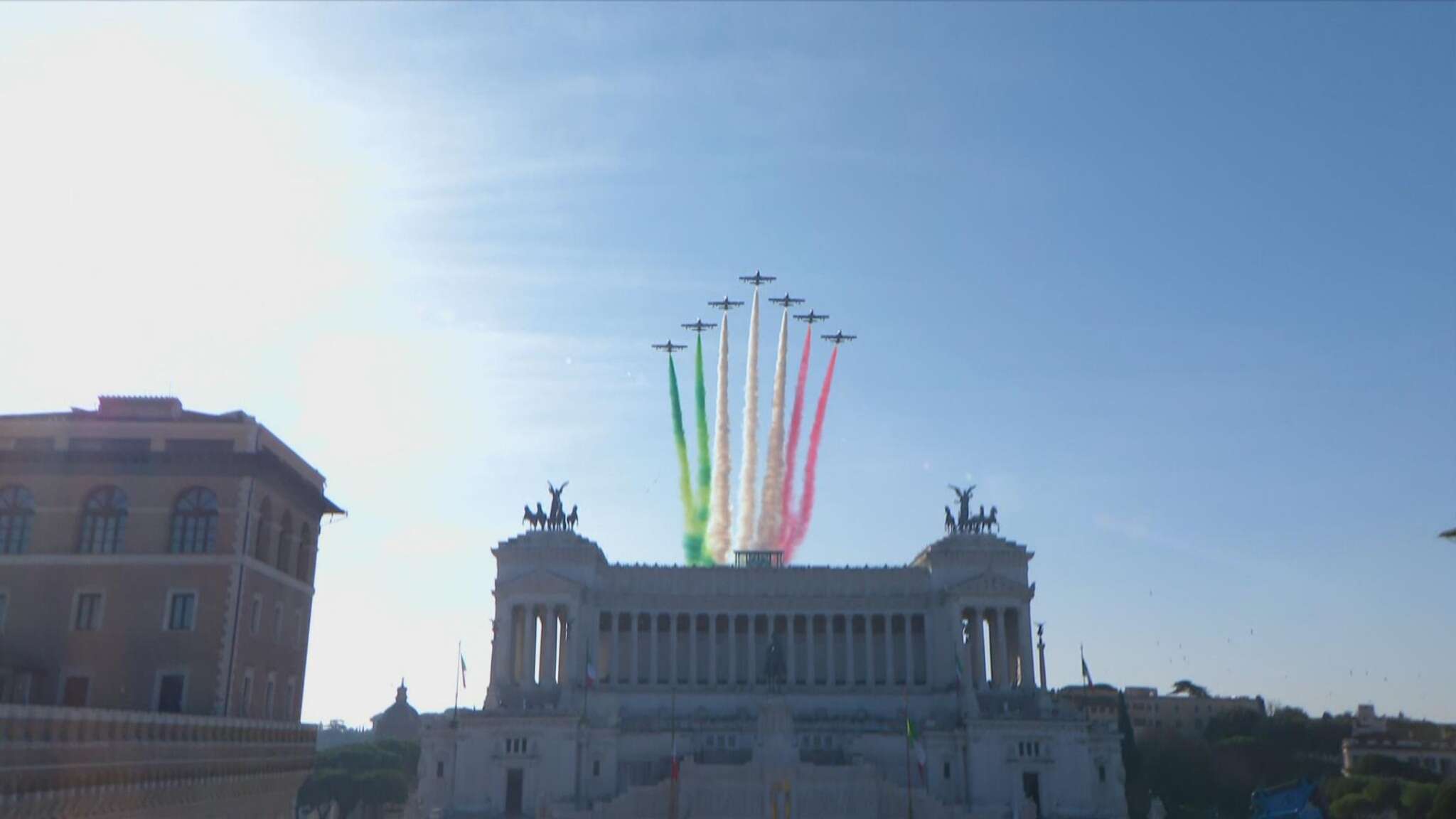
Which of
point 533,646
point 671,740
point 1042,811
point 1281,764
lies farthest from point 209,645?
point 1281,764

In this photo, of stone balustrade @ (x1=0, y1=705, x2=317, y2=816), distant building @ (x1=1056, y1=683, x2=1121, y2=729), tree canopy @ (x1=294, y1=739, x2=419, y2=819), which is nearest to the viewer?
stone balustrade @ (x1=0, y1=705, x2=317, y2=816)

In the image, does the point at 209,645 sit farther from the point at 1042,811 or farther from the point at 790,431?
the point at 790,431

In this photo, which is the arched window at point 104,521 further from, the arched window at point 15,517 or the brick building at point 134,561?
the arched window at point 15,517

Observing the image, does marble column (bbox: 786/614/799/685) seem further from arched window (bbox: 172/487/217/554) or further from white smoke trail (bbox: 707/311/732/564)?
arched window (bbox: 172/487/217/554)

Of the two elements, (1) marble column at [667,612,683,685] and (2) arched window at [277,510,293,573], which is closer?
(2) arched window at [277,510,293,573]

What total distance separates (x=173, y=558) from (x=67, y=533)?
4.99 metres

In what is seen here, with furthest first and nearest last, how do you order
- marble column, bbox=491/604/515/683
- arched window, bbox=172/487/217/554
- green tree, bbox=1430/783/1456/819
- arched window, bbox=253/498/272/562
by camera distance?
marble column, bbox=491/604/515/683
green tree, bbox=1430/783/1456/819
arched window, bbox=253/498/272/562
arched window, bbox=172/487/217/554

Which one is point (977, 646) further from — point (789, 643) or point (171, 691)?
point (171, 691)

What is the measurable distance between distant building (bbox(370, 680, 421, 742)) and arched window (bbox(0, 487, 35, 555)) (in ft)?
366

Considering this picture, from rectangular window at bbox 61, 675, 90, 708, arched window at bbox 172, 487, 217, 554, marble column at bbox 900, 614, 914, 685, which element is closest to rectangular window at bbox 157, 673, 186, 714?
rectangular window at bbox 61, 675, 90, 708

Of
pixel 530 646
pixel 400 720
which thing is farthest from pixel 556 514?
pixel 400 720

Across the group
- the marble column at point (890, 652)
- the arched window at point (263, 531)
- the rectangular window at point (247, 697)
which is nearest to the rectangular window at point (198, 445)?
the arched window at point (263, 531)

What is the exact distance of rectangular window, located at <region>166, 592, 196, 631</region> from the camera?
57.1 m

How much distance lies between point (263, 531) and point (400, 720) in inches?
4522
